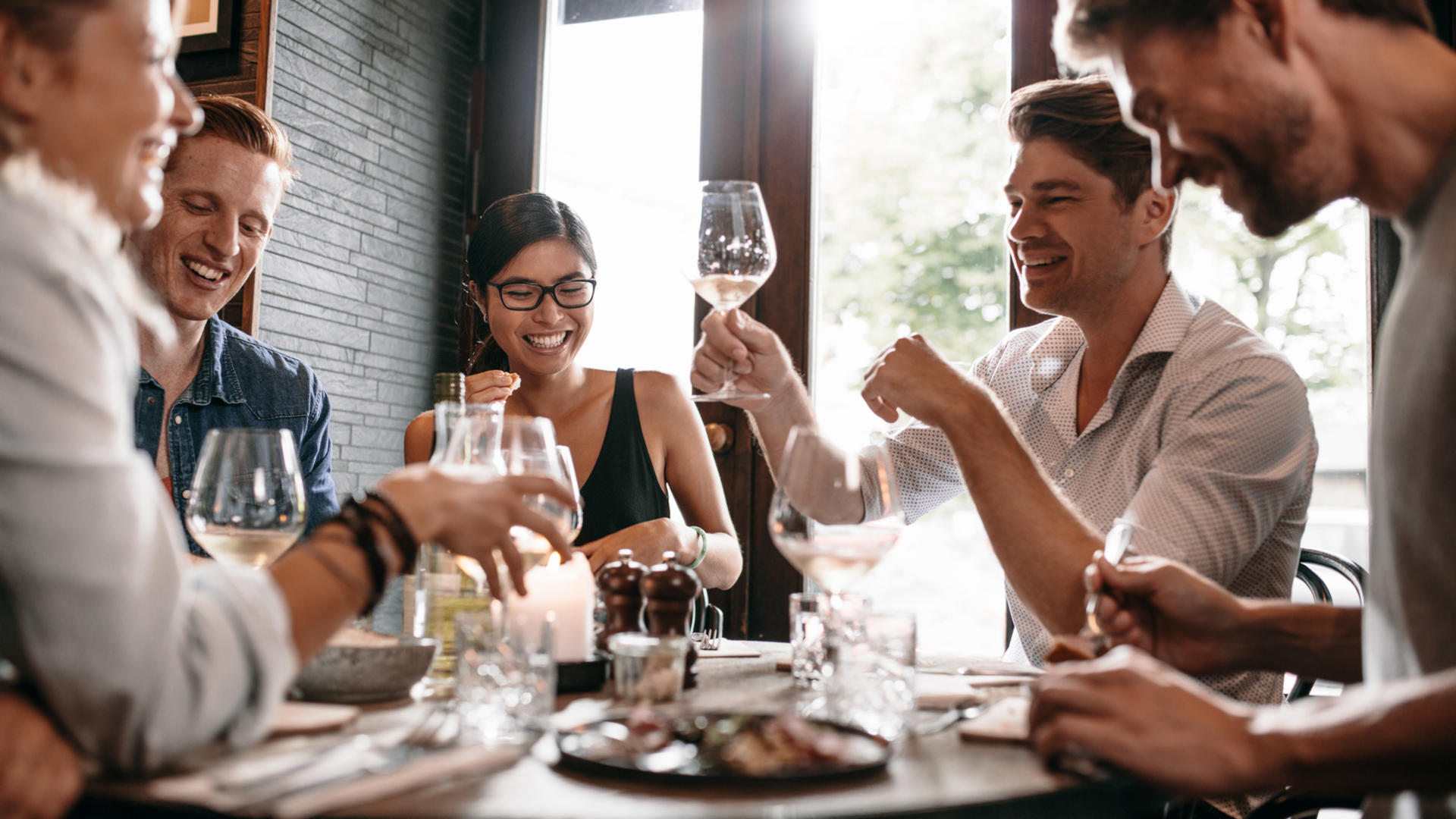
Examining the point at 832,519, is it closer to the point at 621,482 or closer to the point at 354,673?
the point at 354,673

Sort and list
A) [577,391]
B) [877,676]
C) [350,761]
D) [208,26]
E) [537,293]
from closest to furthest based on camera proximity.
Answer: [350,761], [877,676], [537,293], [577,391], [208,26]

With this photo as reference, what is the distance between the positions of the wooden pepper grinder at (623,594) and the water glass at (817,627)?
192 millimetres

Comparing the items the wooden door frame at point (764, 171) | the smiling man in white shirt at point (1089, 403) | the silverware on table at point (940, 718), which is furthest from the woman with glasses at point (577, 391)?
the silverware on table at point (940, 718)

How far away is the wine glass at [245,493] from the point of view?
109 cm

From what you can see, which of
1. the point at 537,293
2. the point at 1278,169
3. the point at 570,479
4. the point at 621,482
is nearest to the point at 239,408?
the point at 537,293

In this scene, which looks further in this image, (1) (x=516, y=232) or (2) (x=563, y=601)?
(1) (x=516, y=232)

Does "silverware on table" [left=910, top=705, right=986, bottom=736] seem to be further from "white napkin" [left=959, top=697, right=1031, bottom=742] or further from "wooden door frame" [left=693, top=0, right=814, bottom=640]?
"wooden door frame" [left=693, top=0, right=814, bottom=640]

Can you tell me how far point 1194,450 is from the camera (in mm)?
1604

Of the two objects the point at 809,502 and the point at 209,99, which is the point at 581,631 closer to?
the point at 809,502

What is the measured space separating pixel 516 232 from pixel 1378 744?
1961 millimetres

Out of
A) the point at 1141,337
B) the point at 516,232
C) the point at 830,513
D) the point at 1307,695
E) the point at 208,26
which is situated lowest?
the point at 1307,695

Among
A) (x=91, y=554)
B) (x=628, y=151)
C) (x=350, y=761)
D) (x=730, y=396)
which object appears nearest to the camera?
(x=91, y=554)

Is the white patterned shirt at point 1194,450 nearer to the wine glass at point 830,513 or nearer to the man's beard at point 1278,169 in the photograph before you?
the man's beard at point 1278,169

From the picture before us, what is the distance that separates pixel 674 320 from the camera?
3.39 metres
